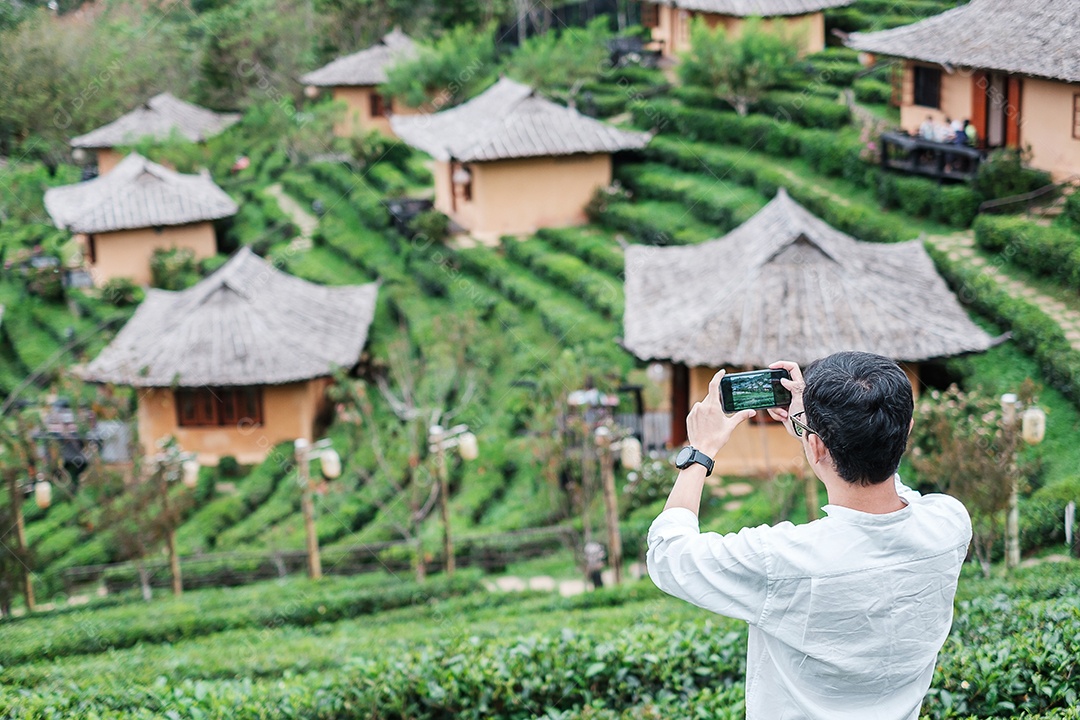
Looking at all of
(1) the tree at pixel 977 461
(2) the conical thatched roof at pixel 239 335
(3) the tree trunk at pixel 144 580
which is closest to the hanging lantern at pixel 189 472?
(3) the tree trunk at pixel 144 580

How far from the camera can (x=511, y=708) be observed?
19.2 ft

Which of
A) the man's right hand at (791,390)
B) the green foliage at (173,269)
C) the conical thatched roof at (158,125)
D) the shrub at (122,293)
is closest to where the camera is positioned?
the man's right hand at (791,390)

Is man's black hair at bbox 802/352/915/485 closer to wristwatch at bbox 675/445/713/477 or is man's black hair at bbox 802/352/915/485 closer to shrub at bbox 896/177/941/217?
wristwatch at bbox 675/445/713/477

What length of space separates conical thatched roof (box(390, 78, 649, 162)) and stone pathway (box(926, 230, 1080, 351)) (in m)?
9.69

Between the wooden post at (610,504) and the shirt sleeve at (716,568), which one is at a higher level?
the shirt sleeve at (716,568)

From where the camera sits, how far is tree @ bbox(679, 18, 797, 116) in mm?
27875

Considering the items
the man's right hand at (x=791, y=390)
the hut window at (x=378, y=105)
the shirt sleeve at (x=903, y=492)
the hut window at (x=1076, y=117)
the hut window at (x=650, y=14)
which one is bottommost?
the shirt sleeve at (x=903, y=492)

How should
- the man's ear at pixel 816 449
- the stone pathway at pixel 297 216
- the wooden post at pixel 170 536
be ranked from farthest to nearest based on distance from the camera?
the stone pathway at pixel 297 216 → the wooden post at pixel 170 536 → the man's ear at pixel 816 449

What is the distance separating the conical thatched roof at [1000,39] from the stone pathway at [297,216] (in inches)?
602

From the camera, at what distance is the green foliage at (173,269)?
95.8ft

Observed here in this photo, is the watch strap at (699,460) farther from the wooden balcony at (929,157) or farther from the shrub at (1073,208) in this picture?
the wooden balcony at (929,157)

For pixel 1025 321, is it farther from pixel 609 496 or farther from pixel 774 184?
pixel 774 184

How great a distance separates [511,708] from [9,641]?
8.66 m

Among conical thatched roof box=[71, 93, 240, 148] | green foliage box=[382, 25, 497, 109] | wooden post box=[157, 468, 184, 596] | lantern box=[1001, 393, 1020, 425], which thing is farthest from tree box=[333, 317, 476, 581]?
conical thatched roof box=[71, 93, 240, 148]
